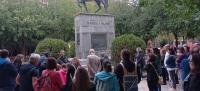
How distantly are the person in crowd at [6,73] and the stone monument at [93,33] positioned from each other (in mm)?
13766

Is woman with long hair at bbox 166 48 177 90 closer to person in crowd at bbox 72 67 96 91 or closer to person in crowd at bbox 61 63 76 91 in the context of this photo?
person in crowd at bbox 61 63 76 91

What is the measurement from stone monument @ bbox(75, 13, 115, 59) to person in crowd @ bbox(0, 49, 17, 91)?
1377cm

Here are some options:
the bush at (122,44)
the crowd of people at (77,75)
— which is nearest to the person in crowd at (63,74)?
the crowd of people at (77,75)

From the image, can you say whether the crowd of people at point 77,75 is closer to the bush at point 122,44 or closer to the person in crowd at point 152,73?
the person in crowd at point 152,73

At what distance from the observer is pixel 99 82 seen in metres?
8.17

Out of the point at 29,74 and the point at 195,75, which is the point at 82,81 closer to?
the point at 195,75

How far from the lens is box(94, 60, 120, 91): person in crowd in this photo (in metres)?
8.12

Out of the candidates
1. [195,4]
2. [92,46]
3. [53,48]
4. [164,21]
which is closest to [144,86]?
[195,4]

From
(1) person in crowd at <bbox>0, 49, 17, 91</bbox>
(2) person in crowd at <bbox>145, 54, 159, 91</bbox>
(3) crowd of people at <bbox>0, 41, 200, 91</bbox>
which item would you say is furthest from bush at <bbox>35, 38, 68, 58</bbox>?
(1) person in crowd at <bbox>0, 49, 17, 91</bbox>

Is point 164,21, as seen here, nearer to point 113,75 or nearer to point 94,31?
point 94,31

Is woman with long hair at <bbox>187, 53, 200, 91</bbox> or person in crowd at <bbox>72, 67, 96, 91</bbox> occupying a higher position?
woman with long hair at <bbox>187, 53, 200, 91</bbox>

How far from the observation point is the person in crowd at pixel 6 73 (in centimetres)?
1027

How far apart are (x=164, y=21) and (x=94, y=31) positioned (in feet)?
35.9

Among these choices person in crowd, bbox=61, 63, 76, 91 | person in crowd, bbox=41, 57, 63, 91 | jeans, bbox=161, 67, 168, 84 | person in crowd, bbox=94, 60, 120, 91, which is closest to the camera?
person in crowd, bbox=94, 60, 120, 91
